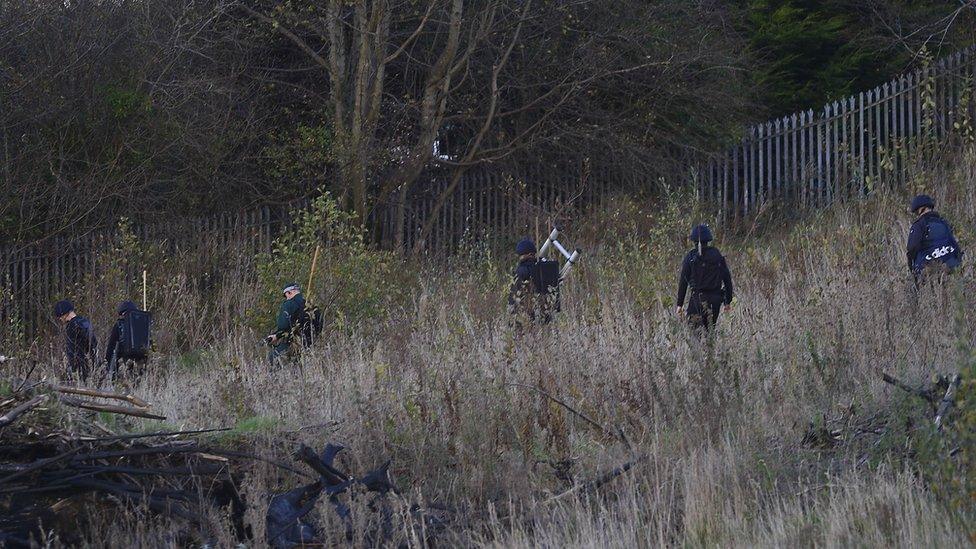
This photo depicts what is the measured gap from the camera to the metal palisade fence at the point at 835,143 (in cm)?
1625

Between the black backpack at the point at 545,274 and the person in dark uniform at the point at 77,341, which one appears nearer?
the person in dark uniform at the point at 77,341

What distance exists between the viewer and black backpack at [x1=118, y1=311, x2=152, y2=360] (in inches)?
451

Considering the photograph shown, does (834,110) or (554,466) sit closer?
(554,466)

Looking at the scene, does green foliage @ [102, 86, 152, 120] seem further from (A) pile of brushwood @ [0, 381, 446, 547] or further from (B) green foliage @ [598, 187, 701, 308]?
(A) pile of brushwood @ [0, 381, 446, 547]

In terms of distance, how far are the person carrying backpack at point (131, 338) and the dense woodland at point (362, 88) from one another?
4171 mm

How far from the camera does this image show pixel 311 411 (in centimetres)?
776

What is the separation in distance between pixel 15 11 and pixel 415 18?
5353 millimetres

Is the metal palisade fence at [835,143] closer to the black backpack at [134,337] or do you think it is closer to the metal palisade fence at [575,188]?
the metal palisade fence at [575,188]

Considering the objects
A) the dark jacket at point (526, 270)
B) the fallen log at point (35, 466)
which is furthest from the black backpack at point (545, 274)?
the fallen log at point (35, 466)

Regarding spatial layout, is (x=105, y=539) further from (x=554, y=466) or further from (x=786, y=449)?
(x=786, y=449)

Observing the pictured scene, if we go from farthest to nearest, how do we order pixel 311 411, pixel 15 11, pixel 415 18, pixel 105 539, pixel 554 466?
pixel 415 18 → pixel 15 11 → pixel 311 411 → pixel 554 466 → pixel 105 539

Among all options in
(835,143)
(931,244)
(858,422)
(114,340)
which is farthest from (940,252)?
(114,340)

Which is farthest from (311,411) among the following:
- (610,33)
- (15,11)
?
(610,33)

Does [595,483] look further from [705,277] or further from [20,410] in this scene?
[705,277]
